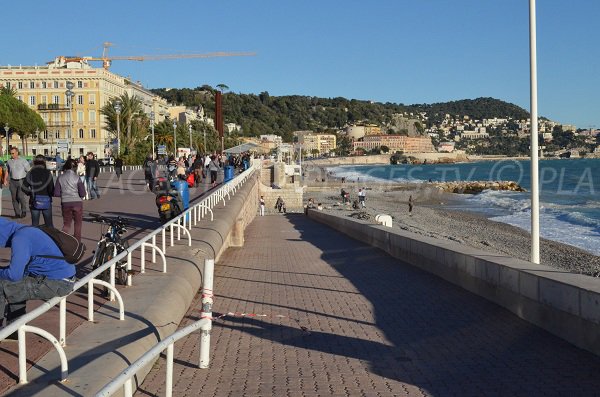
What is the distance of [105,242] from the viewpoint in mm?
9203

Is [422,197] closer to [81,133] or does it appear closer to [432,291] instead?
[81,133]

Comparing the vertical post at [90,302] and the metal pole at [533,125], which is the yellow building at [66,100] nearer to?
the metal pole at [533,125]

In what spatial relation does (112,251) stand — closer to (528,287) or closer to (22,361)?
(22,361)

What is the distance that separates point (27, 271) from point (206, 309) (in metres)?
1.49

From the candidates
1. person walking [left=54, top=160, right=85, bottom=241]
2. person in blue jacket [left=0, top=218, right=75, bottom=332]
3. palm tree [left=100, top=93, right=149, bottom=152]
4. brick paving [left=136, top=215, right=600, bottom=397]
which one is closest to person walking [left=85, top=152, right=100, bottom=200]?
person walking [left=54, top=160, right=85, bottom=241]

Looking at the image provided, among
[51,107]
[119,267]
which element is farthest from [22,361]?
[51,107]

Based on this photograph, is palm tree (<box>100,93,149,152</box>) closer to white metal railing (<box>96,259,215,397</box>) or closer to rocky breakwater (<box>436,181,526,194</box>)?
rocky breakwater (<box>436,181,526,194</box>)

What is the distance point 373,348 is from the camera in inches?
325

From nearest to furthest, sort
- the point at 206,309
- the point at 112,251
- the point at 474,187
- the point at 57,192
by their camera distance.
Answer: the point at 206,309 → the point at 112,251 → the point at 57,192 → the point at 474,187

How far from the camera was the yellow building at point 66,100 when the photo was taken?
294 feet

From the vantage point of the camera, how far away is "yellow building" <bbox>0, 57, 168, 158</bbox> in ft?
294

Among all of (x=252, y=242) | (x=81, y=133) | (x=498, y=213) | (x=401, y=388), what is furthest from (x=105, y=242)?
(x=81, y=133)

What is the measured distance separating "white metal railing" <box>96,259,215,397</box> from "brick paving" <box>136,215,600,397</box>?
15.1 inches

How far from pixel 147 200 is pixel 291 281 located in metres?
12.8
